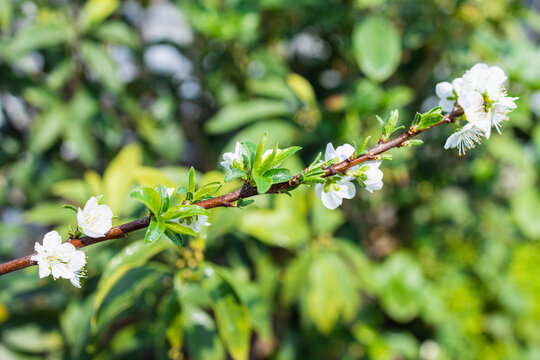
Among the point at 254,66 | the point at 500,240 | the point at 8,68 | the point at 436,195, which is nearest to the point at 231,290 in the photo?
the point at 254,66

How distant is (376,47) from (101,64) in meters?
0.81

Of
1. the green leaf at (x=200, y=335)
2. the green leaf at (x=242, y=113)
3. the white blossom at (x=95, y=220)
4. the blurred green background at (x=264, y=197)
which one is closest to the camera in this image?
the white blossom at (x=95, y=220)

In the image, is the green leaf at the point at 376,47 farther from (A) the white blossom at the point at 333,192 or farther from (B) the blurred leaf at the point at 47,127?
(B) the blurred leaf at the point at 47,127

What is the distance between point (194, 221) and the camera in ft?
1.81

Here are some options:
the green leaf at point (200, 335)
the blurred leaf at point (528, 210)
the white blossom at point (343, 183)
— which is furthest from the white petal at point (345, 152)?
the blurred leaf at point (528, 210)

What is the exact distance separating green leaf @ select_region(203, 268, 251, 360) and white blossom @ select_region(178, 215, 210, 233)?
459mm

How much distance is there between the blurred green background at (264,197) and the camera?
3.93 feet

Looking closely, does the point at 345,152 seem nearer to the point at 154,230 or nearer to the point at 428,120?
the point at 428,120

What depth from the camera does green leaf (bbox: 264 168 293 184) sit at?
0.53 m

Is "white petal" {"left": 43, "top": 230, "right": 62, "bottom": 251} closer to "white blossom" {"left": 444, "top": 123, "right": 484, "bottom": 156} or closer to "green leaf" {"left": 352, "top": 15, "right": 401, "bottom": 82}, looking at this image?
"white blossom" {"left": 444, "top": 123, "right": 484, "bottom": 156}

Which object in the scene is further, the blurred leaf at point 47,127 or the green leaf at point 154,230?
the blurred leaf at point 47,127

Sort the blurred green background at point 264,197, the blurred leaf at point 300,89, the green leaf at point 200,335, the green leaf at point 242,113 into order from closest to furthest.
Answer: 1. the green leaf at point 200,335
2. the blurred green background at point 264,197
3. the green leaf at point 242,113
4. the blurred leaf at point 300,89

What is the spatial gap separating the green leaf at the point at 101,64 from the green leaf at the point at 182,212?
0.99 meters

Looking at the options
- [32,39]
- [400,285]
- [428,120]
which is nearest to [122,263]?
[428,120]
